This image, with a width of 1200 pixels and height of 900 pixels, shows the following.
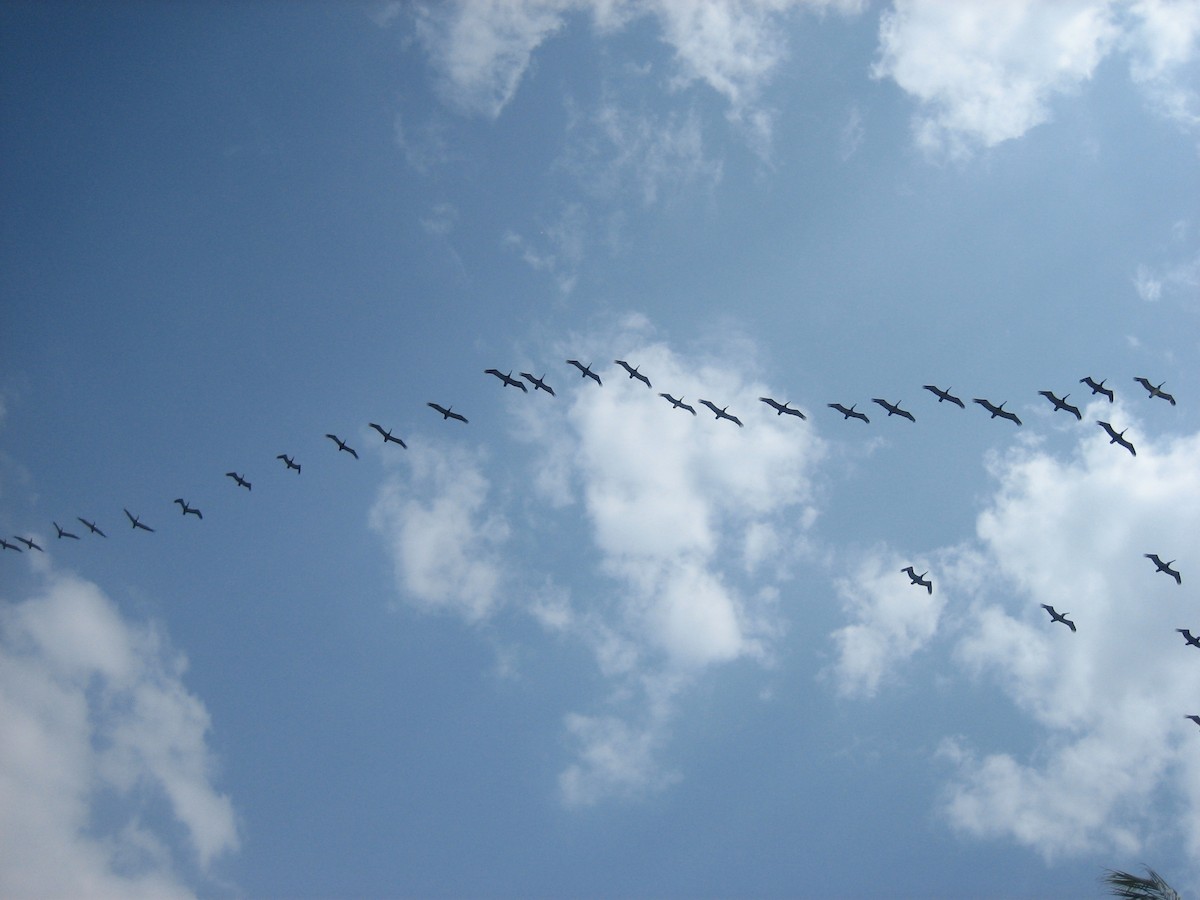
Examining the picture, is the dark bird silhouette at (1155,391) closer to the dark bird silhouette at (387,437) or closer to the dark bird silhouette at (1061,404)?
the dark bird silhouette at (1061,404)

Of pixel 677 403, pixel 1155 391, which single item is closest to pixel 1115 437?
pixel 1155 391

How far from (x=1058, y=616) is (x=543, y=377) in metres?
56.2

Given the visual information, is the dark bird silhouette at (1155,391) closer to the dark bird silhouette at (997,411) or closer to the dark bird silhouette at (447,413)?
the dark bird silhouette at (997,411)

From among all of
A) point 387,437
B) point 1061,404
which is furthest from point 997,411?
point 387,437

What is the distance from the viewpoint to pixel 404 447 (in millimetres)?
85000

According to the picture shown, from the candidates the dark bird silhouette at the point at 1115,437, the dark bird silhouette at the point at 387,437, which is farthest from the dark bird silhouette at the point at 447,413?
the dark bird silhouette at the point at 1115,437

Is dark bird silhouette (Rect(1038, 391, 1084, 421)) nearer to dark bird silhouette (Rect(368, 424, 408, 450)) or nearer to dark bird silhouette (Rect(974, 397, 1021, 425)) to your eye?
dark bird silhouette (Rect(974, 397, 1021, 425))

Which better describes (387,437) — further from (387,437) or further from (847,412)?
(847,412)

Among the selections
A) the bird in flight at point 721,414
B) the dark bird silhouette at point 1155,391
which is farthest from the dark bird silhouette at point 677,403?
the dark bird silhouette at point 1155,391

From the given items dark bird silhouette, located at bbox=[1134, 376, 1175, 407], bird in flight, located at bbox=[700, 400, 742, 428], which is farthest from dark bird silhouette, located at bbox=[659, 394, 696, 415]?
dark bird silhouette, located at bbox=[1134, 376, 1175, 407]

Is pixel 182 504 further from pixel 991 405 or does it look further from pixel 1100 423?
pixel 1100 423

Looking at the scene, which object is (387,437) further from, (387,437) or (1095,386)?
(1095,386)

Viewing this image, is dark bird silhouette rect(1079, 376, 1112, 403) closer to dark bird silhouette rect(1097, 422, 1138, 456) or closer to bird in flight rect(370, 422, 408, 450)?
dark bird silhouette rect(1097, 422, 1138, 456)

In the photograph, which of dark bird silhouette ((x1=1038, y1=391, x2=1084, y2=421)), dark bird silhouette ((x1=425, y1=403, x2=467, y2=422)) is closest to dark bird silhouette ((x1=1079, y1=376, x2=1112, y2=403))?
dark bird silhouette ((x1=1038, y1=391, x2=1084, y2=421))
